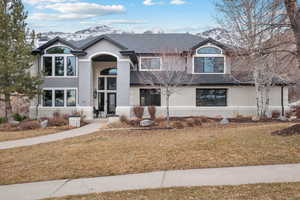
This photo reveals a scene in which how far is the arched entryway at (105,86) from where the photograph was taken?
83.0 feet

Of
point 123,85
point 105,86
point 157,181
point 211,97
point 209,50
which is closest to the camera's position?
point 157,181

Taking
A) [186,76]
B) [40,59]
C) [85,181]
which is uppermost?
[40,59]

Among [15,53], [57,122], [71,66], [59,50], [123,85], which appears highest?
[59,50]

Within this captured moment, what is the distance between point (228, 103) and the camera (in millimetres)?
23531

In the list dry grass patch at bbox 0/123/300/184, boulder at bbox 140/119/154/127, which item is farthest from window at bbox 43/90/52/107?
dry grass patch at bbox 0/123/300/184

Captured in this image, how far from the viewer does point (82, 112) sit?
21.2 m

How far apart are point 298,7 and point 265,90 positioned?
13.6m

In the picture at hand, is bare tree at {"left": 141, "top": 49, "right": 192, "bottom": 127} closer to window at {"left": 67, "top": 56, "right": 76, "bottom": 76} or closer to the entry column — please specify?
the entry column

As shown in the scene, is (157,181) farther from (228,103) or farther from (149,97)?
(228,103)

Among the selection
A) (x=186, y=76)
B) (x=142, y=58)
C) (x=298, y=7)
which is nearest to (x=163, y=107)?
(x=186, y=76)

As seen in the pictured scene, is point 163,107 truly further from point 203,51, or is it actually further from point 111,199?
point 111,199

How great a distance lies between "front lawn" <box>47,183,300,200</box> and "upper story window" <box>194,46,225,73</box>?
64.4 feet

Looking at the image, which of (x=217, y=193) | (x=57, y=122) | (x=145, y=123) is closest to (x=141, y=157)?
(x=217, y=193)

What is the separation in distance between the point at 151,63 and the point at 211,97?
6582 mm
